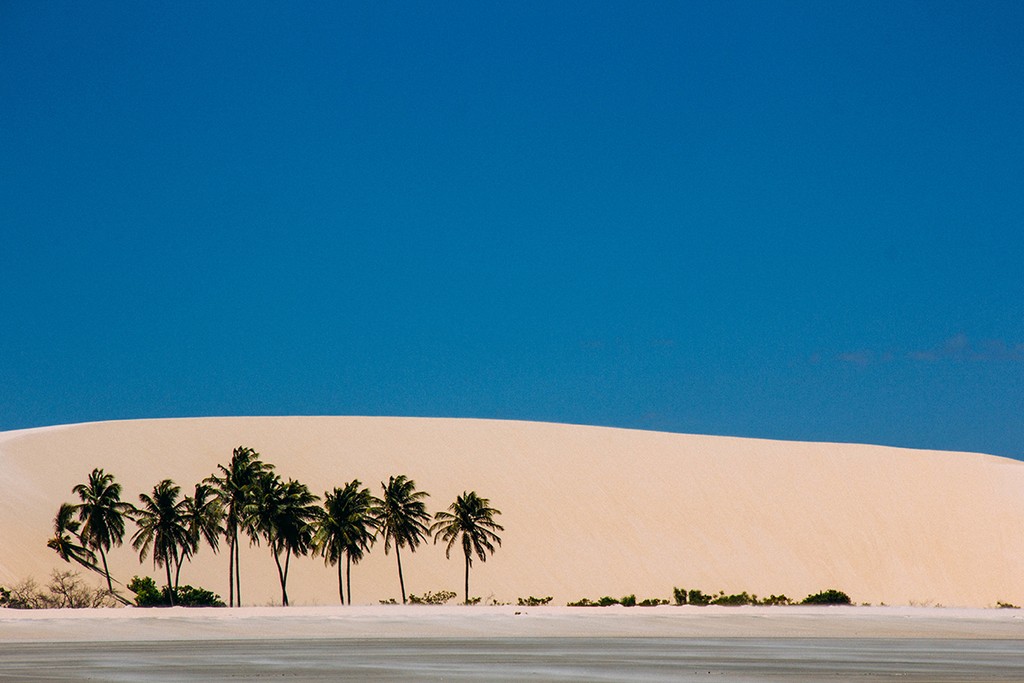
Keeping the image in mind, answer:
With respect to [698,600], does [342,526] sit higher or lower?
higher

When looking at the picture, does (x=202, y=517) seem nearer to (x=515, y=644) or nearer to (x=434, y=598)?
(x=434, y=598)

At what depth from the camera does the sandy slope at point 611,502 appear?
93375 mm

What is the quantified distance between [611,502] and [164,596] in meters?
46.3

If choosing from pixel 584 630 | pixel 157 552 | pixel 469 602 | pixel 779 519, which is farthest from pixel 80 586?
pixel 779 519

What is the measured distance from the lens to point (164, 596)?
2977 inches

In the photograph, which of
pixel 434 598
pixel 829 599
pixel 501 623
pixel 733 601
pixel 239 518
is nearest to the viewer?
pixel 501 623

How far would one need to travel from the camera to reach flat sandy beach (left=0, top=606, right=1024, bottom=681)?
2833cm

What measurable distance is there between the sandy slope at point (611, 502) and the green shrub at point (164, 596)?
A: 6.54 meters

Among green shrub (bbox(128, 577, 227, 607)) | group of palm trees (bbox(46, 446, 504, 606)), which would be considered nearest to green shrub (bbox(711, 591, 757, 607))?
group of palm trees (bbox(46, 446, 504, 606))

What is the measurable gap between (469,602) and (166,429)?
5259 cm

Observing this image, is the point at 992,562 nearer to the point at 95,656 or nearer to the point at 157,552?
the point at 157,552

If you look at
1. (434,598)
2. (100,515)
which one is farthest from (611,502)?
(100,515)

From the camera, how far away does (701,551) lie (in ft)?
334

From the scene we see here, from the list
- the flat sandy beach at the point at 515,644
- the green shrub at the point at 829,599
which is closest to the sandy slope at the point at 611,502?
the green shrub at the point at 829,599
